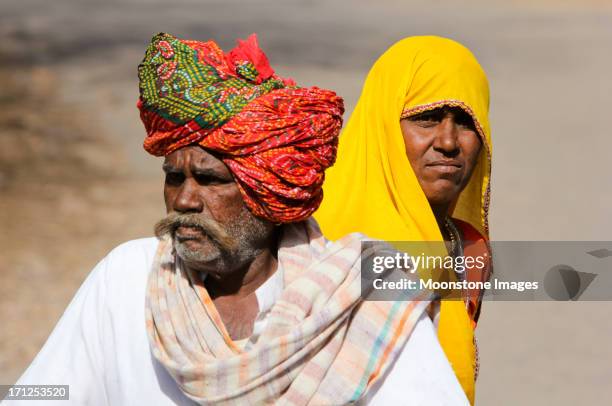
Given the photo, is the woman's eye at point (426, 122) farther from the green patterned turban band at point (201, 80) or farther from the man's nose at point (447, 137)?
the green patterned turban band at point (201, 80)

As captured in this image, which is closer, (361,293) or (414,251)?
(361,293)

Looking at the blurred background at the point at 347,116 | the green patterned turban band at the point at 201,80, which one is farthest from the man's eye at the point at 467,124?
the blurred background at the point at 347,116

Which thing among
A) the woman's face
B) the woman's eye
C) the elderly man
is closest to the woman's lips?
the woman's face

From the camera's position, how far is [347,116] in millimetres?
12805

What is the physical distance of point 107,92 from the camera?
50.2ft

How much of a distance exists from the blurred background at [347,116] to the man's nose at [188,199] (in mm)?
3592

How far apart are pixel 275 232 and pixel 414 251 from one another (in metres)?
1.22

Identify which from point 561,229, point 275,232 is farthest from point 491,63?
point 275,232

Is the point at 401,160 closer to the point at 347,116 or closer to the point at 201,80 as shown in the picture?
the point at 201,80

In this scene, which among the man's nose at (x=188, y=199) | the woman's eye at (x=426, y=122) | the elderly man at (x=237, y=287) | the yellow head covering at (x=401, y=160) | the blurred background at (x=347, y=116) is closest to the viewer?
the elderly man at (x=237, y=287)

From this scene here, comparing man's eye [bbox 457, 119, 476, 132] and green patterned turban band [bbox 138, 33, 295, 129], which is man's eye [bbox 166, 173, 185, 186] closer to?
green patterned turban band [bbox 138, 33, 295, 129]

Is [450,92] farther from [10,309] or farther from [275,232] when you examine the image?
[10,309]

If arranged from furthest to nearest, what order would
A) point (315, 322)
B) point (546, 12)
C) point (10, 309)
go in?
1. point (546, 12)
2. point (10, 309)
3. point (315, 322)

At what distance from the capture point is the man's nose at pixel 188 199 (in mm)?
3785
